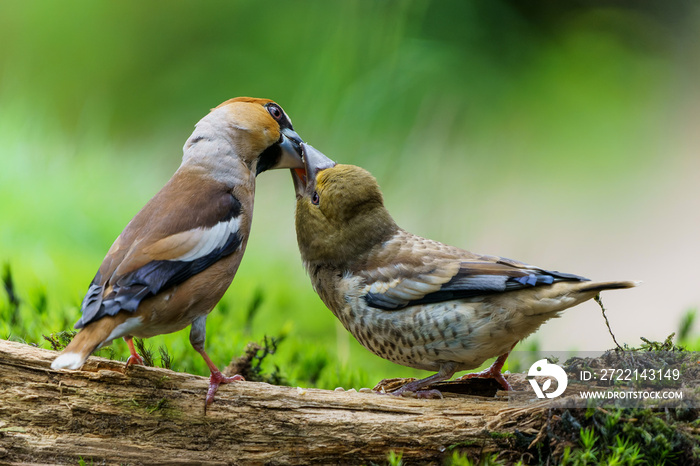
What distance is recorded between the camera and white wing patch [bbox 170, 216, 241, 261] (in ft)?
12.8

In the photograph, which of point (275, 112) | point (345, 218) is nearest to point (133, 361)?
point (345, 218)

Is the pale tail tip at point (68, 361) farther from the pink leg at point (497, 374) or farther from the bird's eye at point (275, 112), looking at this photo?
the pink leg at point (497, 374)

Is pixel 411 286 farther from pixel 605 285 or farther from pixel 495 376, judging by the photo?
pixel 605 285

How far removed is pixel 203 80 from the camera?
10.3 meters

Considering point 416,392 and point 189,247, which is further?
point 416,392

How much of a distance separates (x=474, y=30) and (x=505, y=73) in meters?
0.78

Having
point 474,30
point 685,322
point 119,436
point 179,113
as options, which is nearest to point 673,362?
point 685,322

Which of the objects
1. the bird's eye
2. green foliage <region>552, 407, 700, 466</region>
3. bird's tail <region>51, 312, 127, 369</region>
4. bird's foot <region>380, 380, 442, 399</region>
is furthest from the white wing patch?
green foliage <region>552, 407, 700, 466</region>

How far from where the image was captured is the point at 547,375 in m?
3.96

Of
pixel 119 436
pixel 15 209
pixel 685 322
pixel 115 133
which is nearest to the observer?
pixel 119 436

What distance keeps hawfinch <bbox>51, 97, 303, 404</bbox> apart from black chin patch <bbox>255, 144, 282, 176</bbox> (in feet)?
0.06

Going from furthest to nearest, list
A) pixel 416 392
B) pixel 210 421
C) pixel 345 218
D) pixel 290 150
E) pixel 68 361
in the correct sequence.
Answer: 1. pixel 290 150
2. pixel 345 218
3. pixel 416 392
4. pixel 210 421
5. pixel 68 361

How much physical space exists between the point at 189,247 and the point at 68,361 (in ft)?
2.86

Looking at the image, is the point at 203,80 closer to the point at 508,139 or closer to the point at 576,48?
the point at 508,139
